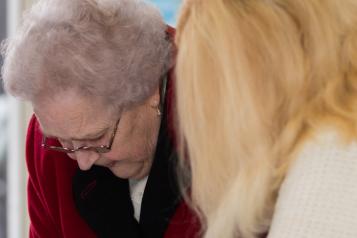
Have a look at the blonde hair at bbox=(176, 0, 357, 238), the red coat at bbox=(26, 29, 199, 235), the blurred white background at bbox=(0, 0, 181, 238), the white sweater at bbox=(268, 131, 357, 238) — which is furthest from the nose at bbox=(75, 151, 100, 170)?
the blurred white background at bbox=(0, 0, 181, 238)

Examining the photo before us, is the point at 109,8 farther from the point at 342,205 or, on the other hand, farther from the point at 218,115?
the point at 342,205

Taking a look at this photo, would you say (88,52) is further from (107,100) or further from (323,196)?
(323,196)

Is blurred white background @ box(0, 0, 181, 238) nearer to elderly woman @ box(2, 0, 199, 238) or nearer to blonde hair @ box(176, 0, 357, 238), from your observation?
elderly woman @ box(2, 0, 199, 238)

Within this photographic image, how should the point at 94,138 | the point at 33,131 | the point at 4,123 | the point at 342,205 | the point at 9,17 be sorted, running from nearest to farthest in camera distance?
the point at 342,205, the point at 94,138, the point at 33,131, the point at 9,17, the point at 4,123

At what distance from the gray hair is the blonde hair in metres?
0.29

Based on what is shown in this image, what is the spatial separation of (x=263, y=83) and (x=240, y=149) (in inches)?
4.1

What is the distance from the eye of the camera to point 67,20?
126 cm

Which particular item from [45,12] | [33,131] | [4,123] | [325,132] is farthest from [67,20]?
[4,123]

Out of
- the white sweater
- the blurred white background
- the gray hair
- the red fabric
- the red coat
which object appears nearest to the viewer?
the white sweater

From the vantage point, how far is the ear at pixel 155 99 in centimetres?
134

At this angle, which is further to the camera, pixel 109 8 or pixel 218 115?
pixel 109 8

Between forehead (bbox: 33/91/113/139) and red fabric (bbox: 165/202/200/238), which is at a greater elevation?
forehead (bbox: 33/91/113/139)

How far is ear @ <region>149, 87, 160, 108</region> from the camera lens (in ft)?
4.40

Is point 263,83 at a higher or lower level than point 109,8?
lower
